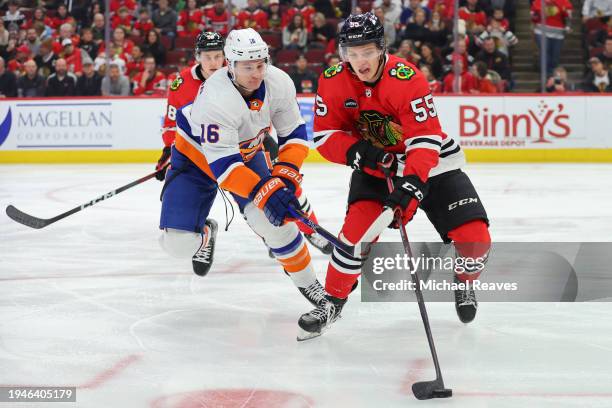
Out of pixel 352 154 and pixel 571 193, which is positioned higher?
pixel 352 154

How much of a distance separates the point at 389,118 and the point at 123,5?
26.4 feet

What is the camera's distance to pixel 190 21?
35.0ft

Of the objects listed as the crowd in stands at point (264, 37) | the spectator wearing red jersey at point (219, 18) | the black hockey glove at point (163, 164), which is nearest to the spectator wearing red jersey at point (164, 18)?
the crowd in stands at point (264, 37)

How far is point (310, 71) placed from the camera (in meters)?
9.98

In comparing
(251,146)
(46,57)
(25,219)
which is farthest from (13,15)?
(251,146)

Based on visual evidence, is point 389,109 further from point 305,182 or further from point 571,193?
point 305,182

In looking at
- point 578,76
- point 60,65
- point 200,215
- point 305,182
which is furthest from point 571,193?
point 60,65

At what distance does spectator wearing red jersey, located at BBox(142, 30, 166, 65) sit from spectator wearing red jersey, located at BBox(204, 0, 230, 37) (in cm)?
66

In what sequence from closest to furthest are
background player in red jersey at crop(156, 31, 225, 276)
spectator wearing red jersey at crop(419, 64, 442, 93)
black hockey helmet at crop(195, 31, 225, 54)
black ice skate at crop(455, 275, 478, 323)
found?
black ice skate at crop(455, 275, 478, 323)
background player in red jersey at crop(156, 31, 225, 276)
black hockey helmet at crop(195, 31, 225, 54)
spectator wearing red jersey at crop(419, 64, 442, 93)

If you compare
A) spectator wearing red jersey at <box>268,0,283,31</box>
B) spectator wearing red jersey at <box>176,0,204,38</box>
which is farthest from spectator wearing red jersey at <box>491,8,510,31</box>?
spectator wearing red jersey at <box>176,0,204,38</box>

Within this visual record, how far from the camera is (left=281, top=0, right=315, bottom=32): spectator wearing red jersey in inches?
408

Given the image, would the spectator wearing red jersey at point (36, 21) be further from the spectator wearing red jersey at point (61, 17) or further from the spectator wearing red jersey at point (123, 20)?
the spectator wearing red jersey at point (123, 20)

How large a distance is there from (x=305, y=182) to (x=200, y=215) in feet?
13.0

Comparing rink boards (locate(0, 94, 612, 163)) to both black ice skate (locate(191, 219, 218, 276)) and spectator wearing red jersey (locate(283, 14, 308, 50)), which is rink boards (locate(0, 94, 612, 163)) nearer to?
spectator wearing red jersey (locate(283, 14, 308, 50))
